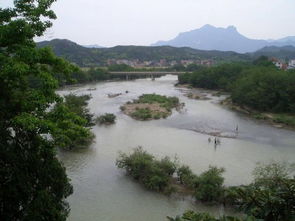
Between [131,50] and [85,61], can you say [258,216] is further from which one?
[131,50]

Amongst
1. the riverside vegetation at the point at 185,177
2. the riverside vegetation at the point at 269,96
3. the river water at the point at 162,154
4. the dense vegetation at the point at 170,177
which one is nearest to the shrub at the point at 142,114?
the river water at the point at 162,154

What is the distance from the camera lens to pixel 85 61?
322 feet

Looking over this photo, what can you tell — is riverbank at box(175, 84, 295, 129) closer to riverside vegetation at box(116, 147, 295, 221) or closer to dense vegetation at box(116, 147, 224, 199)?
riverside vegetation at box(116, 147, 295, 221)

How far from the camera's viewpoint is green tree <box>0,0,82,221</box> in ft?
21.0

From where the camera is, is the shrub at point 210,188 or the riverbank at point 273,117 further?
the riverbank at point 273,117

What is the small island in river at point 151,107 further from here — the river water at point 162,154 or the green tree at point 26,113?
the green tree at point 26,113

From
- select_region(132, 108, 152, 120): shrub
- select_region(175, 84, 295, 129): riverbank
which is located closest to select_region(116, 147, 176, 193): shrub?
select_region(132, 108, 152, 120): shrub

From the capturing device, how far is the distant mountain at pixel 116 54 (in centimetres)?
10056

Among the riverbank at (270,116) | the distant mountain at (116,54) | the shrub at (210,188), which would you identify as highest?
the distant mountain at (116,54)

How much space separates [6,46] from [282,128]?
2557 cm

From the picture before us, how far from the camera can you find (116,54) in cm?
12038

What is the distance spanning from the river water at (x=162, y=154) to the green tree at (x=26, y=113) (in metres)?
5.23

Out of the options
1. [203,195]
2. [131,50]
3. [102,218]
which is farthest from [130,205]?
[131,50]

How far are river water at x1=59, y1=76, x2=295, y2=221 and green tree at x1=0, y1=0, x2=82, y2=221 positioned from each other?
5233 millimetres
